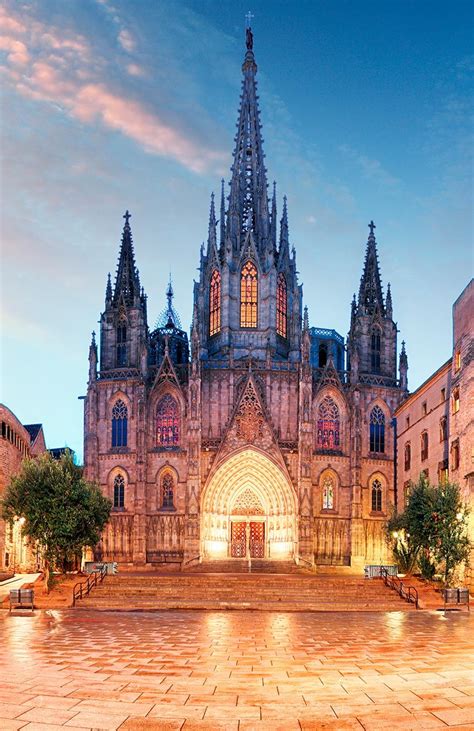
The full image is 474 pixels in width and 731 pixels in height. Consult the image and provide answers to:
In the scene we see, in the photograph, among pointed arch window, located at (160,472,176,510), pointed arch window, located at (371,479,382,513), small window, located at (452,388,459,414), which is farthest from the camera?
pointed arch window, located at (371,479,382,513)

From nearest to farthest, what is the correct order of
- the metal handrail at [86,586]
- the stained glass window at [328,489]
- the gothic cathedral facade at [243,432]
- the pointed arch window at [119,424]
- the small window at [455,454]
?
the metal handrail at [86,586], the small window at [455,454], the gothic cathedral facade at [243,432], the stained glass window at [328,489], the pointed arch window at [119,424]

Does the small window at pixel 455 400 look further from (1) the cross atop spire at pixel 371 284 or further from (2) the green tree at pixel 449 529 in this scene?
(1) the cross atop spire at pixel 371 284

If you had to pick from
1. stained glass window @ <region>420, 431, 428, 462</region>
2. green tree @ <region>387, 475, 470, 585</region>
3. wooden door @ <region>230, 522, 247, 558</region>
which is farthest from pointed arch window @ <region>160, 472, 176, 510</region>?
green tree @ <region>387, 475, 470, 585</region>

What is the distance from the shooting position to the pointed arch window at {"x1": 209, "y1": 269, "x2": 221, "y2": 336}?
196ft

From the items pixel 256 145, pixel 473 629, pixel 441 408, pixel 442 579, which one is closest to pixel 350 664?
pixel 473 629

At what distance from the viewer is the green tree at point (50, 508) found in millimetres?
35219

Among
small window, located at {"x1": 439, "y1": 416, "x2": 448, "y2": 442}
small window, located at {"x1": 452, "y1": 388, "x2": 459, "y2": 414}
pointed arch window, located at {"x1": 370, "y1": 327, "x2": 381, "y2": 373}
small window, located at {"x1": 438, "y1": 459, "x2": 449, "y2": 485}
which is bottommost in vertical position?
small window, located at {"x1": 438, "y1": 459, "x2": 449, "y2": 485}

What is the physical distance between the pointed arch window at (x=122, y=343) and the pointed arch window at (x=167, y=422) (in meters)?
4.44

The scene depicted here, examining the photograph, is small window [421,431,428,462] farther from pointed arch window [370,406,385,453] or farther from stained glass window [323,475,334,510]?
stained glass window [323,475,334,510]

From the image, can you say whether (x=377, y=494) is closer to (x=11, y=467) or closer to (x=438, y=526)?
(x=438, y=526)

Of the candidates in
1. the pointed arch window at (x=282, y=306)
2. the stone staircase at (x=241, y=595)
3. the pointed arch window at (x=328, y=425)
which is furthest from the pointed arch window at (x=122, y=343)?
Result: the stone staircase at (x=241, y=595)

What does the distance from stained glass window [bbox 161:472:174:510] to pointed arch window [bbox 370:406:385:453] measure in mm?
14291

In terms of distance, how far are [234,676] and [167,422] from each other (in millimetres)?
41782

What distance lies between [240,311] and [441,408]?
771 inches
